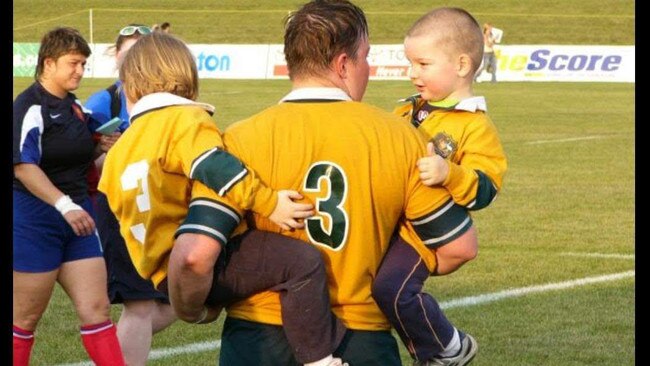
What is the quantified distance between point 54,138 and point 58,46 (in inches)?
19.0

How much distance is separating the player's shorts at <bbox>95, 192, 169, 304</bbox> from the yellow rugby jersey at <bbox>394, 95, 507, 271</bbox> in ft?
8.16

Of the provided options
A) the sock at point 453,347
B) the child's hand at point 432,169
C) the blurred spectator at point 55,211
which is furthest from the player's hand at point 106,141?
the child's hand at point 432,169

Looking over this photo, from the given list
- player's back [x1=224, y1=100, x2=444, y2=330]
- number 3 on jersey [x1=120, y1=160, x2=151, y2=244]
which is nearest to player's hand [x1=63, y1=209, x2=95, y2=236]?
number 3 on jersey [x1=120, y1=160, x2=151, y2=244]

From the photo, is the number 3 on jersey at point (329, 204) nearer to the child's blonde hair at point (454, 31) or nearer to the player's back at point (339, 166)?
the player's back at point (339, 166)

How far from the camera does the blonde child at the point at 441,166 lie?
12.5ft

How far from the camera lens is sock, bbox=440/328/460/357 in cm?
417

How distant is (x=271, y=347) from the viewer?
3.71 meters

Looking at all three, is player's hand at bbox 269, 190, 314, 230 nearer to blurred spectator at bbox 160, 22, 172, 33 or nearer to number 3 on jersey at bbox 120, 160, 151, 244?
number 3 on jersey at bbox 120, 160, 151, 244

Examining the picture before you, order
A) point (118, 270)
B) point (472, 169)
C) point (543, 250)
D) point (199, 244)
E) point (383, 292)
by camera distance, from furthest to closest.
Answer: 1. point (543, 250)
2. point (118, 270)
3. point (472, 169)
4. point (383, 292)
5. point (199, 244)

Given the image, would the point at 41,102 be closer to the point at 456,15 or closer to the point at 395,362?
the point at 456,15

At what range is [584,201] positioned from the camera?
46.1 feet

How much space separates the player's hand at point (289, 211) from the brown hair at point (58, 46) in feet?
10.9

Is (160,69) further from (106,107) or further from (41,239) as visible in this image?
(106,107)

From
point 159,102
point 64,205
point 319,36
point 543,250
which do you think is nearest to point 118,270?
point 64,205
